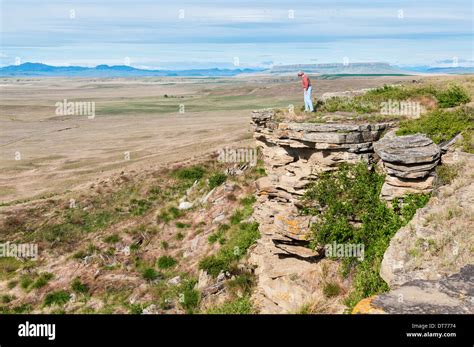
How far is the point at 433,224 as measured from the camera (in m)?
11.5

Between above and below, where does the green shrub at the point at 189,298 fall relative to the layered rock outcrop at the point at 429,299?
below

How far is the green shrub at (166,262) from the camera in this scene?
924 inches

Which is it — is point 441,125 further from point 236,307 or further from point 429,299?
point 236,307

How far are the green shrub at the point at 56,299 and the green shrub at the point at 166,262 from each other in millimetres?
4719

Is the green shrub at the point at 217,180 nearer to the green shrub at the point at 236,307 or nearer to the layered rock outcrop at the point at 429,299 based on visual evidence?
the green shrub at the point at 236,307

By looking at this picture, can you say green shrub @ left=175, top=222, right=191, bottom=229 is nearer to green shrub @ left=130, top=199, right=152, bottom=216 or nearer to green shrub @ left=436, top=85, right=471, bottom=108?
green shrub @ left=130, top=199, right=152, bottom=216

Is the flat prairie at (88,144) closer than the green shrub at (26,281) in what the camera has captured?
No

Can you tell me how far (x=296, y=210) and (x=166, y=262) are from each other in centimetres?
1044

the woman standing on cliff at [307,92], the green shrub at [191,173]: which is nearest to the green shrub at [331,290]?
the woman standing on cliff at [307,92]

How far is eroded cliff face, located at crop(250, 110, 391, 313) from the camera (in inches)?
565

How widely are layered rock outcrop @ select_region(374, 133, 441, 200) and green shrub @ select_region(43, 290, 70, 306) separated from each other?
1568cm

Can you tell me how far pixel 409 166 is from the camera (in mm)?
13469

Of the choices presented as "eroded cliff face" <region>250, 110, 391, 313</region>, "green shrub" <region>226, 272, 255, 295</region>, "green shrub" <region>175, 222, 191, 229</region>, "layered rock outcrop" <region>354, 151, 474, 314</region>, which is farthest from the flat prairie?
"green shrub" <region>226, 272, 255, 295</region>
